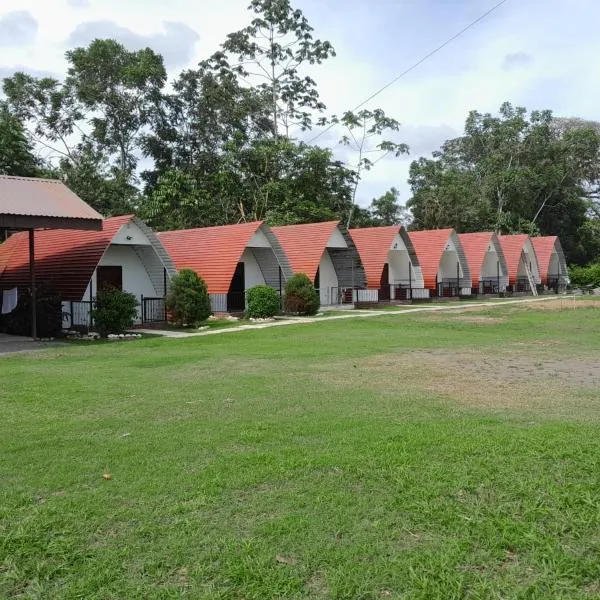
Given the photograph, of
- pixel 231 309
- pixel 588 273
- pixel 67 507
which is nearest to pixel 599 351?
pixel 67 507

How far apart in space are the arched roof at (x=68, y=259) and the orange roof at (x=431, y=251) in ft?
66.7

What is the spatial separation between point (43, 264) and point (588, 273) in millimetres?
47793

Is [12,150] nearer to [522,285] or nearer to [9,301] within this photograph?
[9,301]

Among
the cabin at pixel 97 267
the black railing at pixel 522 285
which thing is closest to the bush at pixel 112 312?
the cabin at pixel 97 267

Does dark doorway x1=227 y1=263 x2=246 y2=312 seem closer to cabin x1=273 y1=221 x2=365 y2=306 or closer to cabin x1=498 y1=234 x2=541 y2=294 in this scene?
cabin x1=273 y1=221 x2=365 y2=306

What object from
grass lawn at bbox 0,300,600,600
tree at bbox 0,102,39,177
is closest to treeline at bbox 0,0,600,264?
tree at bbox 0,102,39,177

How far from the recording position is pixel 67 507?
4273 mm

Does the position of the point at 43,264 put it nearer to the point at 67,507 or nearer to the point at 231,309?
the point at 231,309

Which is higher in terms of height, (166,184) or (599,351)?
(166,184)

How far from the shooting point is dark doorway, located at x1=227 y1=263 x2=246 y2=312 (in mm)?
27372

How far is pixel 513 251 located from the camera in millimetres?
48312

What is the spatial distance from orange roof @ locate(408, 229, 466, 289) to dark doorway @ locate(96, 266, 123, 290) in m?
20.9

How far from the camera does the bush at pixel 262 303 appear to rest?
23953mm

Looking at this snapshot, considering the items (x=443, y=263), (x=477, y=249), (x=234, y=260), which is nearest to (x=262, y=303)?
(x=234, y=260)
